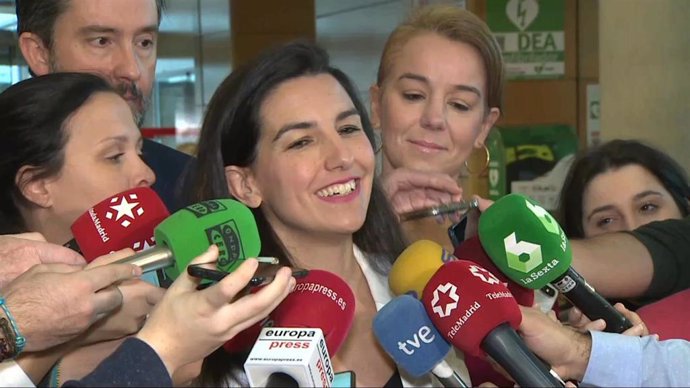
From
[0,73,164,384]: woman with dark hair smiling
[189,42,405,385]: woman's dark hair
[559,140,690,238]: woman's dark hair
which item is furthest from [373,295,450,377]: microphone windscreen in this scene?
[559,140,690,238]: woman's dark hair

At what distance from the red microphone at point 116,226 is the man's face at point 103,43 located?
66 centimetres

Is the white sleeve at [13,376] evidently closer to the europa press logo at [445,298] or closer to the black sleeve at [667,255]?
the europa press logo at [445,298]

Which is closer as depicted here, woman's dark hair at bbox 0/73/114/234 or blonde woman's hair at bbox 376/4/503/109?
woman's dark hair at bbox 0/73/114/234

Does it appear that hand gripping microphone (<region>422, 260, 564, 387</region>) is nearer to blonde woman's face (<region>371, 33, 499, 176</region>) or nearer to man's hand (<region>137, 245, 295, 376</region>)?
man's hand (<region>137, 245, 295, 376</region>)

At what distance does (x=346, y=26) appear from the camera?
7188mm

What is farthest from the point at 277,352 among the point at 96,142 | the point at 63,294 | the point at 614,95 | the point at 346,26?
the point at 346,26

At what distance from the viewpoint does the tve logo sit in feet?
5.57

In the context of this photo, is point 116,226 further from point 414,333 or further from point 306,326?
point 414,333

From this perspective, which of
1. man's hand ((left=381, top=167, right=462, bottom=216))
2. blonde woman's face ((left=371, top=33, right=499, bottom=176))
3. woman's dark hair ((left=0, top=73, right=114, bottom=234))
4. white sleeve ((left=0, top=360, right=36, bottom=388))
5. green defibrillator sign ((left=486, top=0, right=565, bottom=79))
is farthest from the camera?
green defibrillator sign ((left=486, top=0, right=565, bottom=79))

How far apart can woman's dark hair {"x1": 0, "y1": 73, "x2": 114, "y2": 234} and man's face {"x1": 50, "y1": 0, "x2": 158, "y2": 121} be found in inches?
10.6

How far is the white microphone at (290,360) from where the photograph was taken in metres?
1.50

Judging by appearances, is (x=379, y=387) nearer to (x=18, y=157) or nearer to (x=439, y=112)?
(x=439, y=112)

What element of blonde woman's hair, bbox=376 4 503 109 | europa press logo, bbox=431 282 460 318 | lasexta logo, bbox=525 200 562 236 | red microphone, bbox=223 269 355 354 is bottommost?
red microphone, bbox=223 269 355 354

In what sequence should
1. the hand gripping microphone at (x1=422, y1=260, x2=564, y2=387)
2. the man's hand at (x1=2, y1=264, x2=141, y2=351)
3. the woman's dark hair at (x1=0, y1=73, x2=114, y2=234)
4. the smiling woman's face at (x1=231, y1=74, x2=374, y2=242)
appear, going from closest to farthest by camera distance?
1. the hand gripping microphone at (x1=422, y1=260, x2=564, y2=387)
2. the man's hand at (x1=2, y1=264, x2=141, y2=351)
3. the smiling woman's face at (x1=231, y1=74, x2=374, y2=242)
4. the woman's dark hair at (x1=0, y1=73, x2=114, y2=234)
